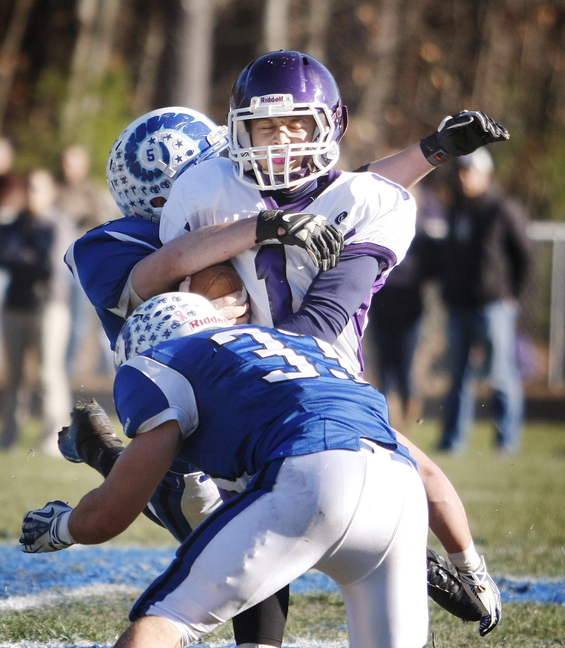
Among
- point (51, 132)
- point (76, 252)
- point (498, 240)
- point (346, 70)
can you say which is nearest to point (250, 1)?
point (346, 70)

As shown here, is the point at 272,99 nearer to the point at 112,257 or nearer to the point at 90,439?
the point at 112,257

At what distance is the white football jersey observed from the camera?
2986 mm

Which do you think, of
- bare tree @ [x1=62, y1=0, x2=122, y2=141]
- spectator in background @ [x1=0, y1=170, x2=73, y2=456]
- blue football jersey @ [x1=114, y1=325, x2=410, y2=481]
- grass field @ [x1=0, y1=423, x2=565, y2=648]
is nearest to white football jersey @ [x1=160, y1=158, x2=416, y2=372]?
blue football jersey @ [x1=114, y1=325, x2=410, y2=481]

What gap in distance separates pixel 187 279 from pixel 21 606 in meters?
1.42

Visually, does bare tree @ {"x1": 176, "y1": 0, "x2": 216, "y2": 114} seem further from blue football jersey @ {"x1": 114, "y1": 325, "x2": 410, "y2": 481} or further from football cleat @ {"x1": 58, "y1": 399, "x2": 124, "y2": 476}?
blue football jersey @ {"x1": 114, "y1": 325, "x2": 410, "y2": 481}

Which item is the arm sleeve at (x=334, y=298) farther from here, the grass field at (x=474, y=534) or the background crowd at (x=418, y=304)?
the background crowd at (x=418, y=304)

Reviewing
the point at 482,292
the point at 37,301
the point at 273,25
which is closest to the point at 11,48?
the point at 273,25

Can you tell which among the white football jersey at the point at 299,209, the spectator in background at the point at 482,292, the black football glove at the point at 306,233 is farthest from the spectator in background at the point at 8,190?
the black football glove at the point at 306,233

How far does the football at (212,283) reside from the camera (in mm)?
2979

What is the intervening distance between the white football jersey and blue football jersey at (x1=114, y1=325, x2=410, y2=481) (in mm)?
461

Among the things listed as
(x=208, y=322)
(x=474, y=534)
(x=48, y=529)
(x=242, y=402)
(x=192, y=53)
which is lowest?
(x=474, y=534)

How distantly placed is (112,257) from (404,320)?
543 centimetres

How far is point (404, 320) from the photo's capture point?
8.38m

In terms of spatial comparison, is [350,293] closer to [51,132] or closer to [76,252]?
[76,252]
